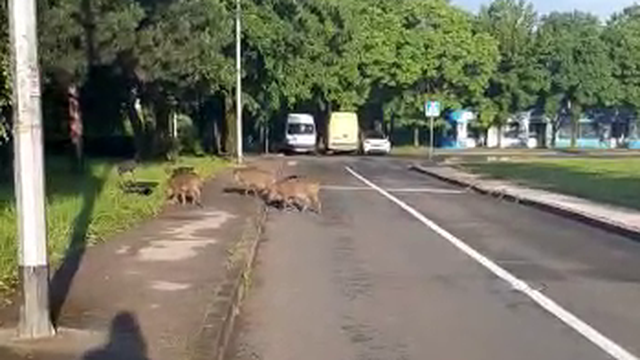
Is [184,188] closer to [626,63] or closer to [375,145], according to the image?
[375,145]

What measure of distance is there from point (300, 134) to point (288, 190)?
4650cm

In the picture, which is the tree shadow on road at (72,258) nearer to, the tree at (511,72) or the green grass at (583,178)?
the green grass at (583,178)

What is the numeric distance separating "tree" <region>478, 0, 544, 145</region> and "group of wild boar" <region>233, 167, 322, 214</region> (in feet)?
204

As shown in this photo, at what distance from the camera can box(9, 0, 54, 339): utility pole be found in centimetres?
838

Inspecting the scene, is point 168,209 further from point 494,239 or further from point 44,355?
point 44,355

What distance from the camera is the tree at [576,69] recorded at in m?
89.4

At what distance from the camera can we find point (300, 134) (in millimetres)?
70250

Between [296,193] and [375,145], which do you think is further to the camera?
[375,145]

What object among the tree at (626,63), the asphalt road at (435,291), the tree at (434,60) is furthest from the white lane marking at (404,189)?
the tree at (626,63)

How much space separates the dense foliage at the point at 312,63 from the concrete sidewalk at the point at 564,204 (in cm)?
944

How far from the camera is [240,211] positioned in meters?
22.2

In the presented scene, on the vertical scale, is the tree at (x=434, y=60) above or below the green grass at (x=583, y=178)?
above

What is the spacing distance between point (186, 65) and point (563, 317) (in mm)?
22190

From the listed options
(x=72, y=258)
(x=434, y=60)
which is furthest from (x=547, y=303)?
(x=434, y=60)
